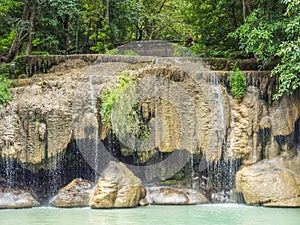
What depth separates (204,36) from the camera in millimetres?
19547

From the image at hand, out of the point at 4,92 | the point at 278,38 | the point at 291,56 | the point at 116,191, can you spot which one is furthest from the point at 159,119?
the point at 4,92

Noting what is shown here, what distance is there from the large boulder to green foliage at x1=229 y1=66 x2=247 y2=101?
2070 millimetres

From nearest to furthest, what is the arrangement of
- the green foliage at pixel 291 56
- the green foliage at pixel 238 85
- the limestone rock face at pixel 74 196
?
the green foliage at pixel 291 56 → the limestone rock face at pixel 74 196 → the green foliage at pixel 238 85

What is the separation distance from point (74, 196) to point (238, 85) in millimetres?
5634

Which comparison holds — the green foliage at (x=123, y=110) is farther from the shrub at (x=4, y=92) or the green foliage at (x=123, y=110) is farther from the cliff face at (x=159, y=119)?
the shrub at (x=4, y=92)

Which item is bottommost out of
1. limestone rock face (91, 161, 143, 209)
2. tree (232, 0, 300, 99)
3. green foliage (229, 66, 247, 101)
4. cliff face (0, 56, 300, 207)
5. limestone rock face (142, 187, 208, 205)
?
limestone rock face (142, 187, 208, 205)

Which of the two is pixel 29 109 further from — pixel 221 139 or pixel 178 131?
pixel 221 139

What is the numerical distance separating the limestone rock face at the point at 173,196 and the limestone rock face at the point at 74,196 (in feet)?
5.32

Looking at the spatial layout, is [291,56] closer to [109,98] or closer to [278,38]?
[278,38]

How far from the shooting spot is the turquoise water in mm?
9555

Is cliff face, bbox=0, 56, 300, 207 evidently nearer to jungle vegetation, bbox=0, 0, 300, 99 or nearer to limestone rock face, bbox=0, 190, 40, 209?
limestone rock face, bbox=0, 190, 40, 209

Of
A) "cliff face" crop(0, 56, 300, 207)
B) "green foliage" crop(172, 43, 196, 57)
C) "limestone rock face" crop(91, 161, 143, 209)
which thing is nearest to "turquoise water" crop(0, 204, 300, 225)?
"limestone rock face" crop(91, 161, 143, 209)

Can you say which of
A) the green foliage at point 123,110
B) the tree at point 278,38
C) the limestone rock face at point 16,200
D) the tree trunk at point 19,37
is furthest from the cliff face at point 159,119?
the tree trunk at point 19,37

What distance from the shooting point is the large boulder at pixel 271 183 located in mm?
11828
